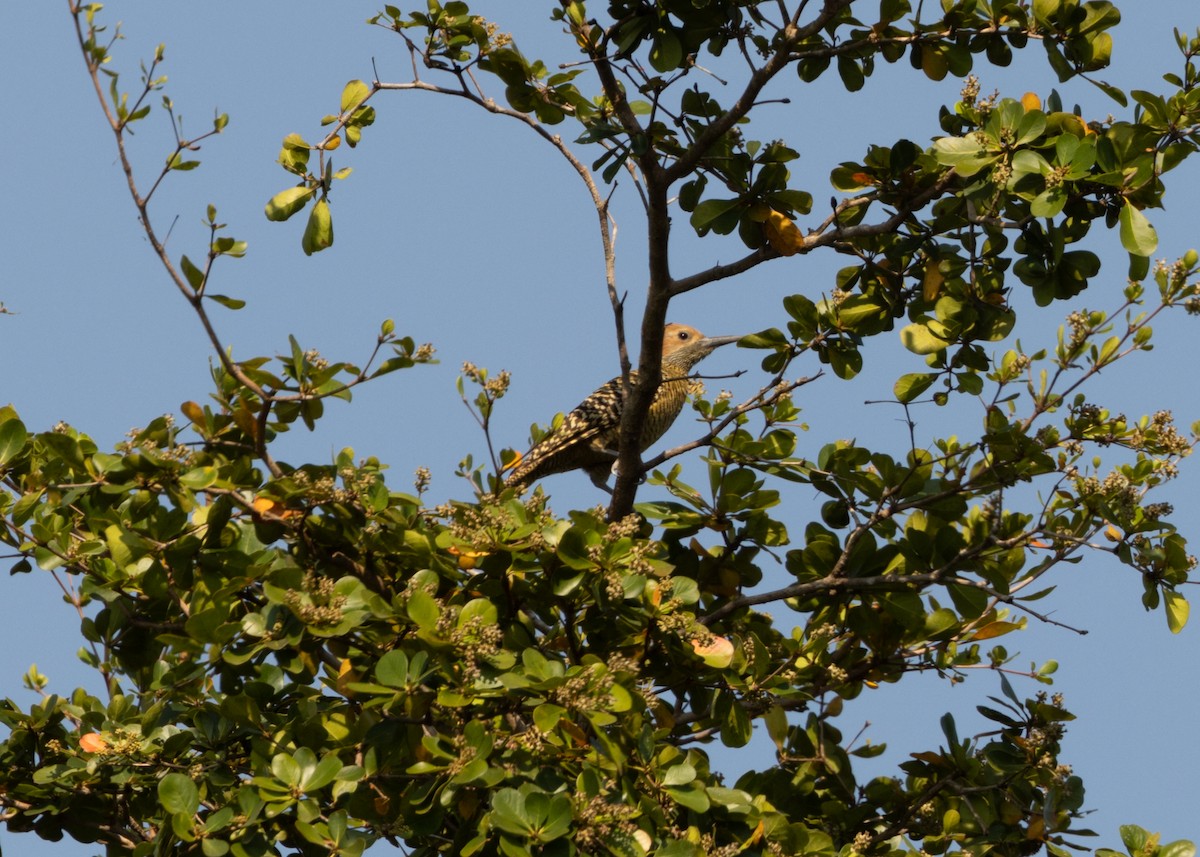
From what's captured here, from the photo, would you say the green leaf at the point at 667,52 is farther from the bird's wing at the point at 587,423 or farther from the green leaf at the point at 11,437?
the bird's wing at the point at 587,423

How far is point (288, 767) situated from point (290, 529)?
0.72 metres

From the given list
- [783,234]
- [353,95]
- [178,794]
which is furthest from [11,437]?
[783,234]

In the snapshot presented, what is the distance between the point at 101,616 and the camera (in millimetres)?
4359

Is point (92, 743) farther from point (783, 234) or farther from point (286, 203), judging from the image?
point (783, 234)

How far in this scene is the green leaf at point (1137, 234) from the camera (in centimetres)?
380

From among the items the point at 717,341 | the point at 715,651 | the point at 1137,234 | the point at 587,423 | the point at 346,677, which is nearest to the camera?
the point at 1137,234

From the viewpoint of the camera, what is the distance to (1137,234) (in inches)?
150

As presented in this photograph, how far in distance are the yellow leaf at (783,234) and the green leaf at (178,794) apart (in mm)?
2284

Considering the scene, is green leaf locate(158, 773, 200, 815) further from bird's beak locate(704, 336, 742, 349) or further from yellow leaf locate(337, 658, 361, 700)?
bird's beak locate(704, 336, 742, 349)

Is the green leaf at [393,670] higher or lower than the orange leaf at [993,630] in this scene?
lower

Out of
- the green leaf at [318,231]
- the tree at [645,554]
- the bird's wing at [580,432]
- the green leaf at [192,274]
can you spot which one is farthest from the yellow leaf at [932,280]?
the bird's wing at [580,432]

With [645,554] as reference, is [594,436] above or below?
above

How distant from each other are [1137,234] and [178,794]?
9.51 feet

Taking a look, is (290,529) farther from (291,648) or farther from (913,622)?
→ (913,622)
